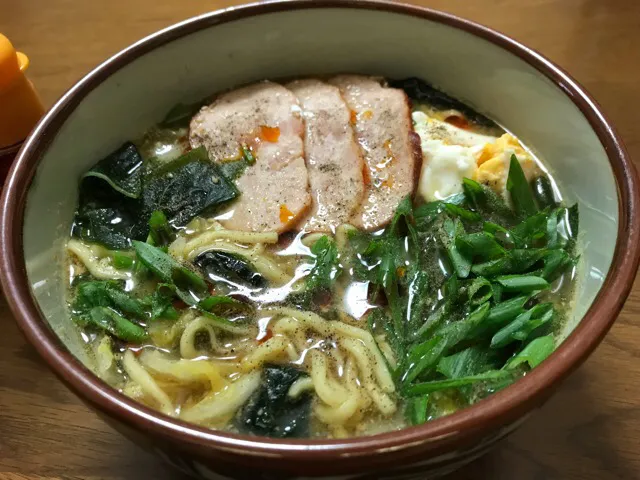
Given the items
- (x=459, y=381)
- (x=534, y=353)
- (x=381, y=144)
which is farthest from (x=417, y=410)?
(x=381, y=144)

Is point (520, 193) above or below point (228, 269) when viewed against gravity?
above

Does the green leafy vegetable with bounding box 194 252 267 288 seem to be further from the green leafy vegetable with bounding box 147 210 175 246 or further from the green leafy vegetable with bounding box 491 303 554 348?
the green leafy vegetable with bounding box 491 303 554 348

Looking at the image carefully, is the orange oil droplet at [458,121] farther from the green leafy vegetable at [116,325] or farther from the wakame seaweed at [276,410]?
the green leafy vegetable at [116,325]

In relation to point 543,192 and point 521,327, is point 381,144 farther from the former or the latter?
point 521,327

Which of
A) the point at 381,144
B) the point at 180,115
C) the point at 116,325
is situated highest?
the point at 381,144

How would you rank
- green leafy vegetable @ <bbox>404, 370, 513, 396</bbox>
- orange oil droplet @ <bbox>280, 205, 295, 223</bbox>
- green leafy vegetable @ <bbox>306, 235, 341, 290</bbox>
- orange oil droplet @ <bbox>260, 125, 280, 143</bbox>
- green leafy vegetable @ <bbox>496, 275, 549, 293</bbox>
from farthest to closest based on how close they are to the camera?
orange oil droplet @ <bbox>260, 125, 280, 143</bbox> → orange oil droplet @ <bbox>280, 205, 295, 223</bbox> → green leafy vegetable @ <bbox>306, 235, 341, 290</bbox> → green leafy vegetable @ <bbox>496, 275, 549, 293</bbox> → green leafy vegetable @ <bbox>404, 370, 513, 396</bbox>

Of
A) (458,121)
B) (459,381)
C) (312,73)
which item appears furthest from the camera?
(312,73)

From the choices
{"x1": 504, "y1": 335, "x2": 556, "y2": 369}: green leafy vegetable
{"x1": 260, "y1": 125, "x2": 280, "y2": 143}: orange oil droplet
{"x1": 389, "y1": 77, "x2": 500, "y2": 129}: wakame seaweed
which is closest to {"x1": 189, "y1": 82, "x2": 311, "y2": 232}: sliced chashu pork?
{"x1": 260, "y1": 125, "x2": 280, "y2": 143}: orange oil droplet
